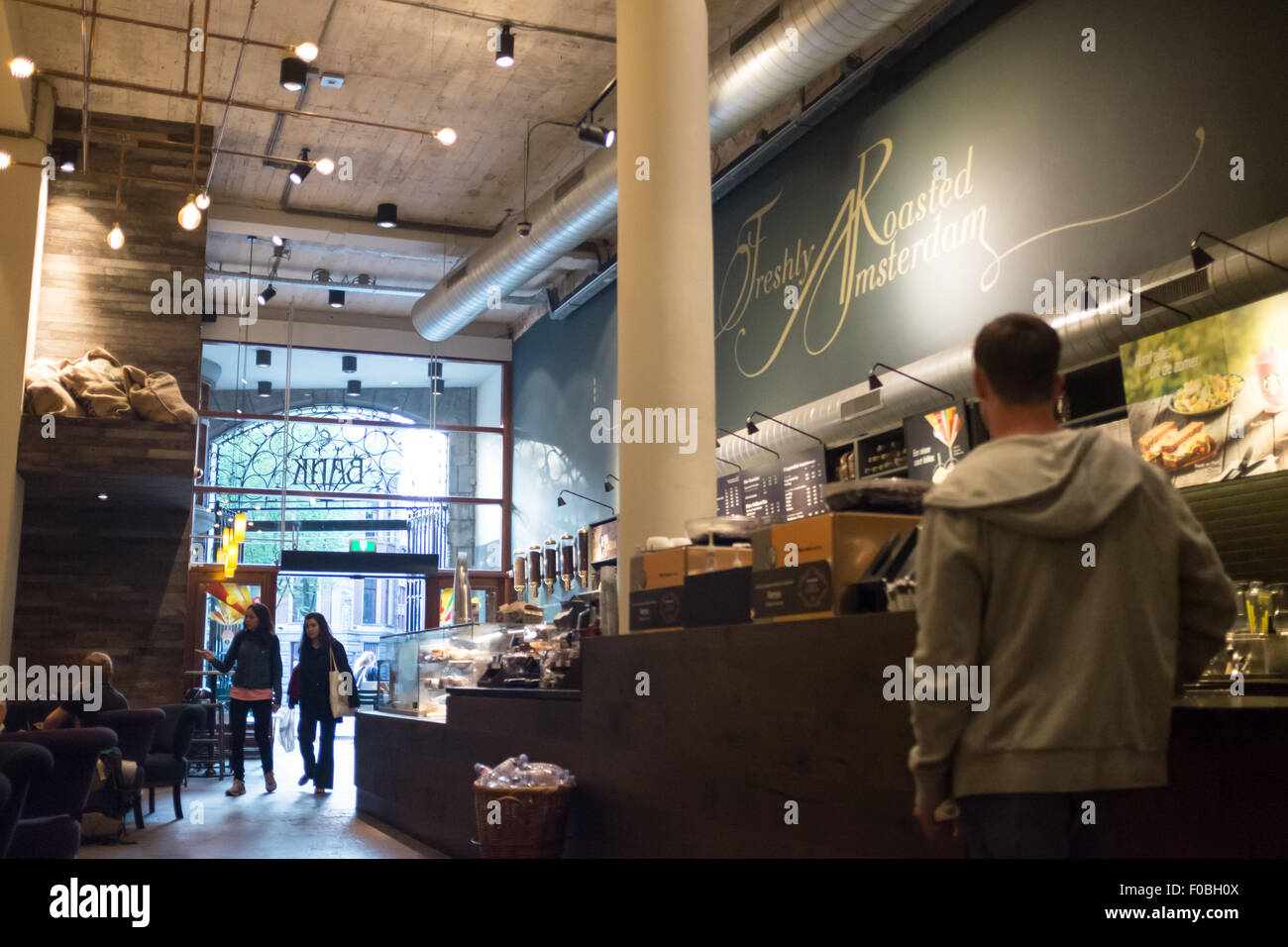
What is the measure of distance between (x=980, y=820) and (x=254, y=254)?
43.4 ft

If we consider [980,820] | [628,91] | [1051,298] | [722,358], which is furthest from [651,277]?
[722,358]

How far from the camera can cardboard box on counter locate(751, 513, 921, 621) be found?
2.70 meters

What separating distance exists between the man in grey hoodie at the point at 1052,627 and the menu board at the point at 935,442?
4546mm

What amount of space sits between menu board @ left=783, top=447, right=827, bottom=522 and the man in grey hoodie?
5.79 m

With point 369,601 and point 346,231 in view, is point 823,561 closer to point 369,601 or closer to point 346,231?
point 346,231

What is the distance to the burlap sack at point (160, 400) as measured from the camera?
328 inches

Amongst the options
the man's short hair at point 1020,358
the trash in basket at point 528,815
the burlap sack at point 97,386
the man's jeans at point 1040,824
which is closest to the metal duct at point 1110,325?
the trash in basket at point 528,815

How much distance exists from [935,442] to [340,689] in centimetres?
472

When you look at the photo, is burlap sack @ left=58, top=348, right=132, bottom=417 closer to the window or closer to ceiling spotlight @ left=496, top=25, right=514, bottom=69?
ceiling spotlight @ left=496, top=25, right=514, bottom=69

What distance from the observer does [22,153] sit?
880 centimetres

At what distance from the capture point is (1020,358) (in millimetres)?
1657

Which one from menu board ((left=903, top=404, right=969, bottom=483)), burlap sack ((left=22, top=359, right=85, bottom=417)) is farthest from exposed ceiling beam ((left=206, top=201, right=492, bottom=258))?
menu board ((left=903, top=404, right=969, bottom=483))

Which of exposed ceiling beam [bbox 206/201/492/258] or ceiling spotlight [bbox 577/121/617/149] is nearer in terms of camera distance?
ceiling spotlight [bbox 577/121/617/149]

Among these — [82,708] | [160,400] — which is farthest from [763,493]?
[82,708]
